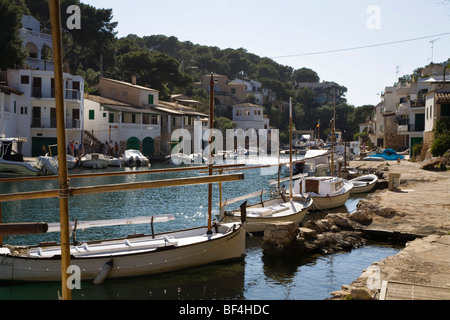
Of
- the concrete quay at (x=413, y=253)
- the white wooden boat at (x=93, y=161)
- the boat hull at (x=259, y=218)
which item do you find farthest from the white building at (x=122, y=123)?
the boat hull at (x=259, y=218)

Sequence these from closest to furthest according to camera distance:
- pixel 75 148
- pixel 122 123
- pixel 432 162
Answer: pixel 432 162 → pixel 75 148 → pixel 122 123

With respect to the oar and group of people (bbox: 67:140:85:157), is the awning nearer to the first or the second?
group of people (bbox: 67:140:85:157)

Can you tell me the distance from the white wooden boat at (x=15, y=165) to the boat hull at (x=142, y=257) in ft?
93.4

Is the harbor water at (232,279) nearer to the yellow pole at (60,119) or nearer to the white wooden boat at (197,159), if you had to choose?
the yellow pole at (60,119)

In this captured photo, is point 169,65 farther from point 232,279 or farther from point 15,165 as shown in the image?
point 232,279

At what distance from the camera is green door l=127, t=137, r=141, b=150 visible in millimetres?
64062

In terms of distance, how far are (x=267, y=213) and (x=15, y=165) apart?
27694mm

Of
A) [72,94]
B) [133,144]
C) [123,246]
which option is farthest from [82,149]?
[123,246]

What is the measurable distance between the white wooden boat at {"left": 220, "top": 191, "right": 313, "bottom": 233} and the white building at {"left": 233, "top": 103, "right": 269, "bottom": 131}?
248ft

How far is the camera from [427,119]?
1944 inches

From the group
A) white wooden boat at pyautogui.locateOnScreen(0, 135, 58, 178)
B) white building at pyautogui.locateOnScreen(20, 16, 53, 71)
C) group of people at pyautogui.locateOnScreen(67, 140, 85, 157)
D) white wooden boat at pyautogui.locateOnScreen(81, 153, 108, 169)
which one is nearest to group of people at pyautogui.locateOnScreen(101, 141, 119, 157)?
group of people at pyautogui.locateOnScreen(67, 140, 85, 157)

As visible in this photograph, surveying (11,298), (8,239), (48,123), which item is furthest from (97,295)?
(48,123)

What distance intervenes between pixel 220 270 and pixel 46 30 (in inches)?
2749

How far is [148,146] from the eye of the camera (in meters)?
67.2
